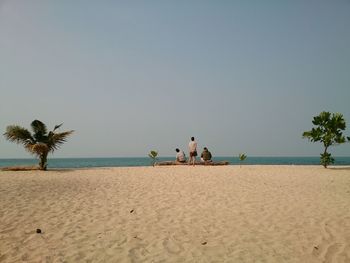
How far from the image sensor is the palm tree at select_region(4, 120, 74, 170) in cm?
1842

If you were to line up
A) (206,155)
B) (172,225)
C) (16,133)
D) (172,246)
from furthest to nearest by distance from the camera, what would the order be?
(206,155) → (16,133) → (172,225) → (172,246)

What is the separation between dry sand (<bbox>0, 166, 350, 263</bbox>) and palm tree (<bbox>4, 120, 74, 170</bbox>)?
327 inches

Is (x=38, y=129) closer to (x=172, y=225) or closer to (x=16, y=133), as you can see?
(x=16, y=133)

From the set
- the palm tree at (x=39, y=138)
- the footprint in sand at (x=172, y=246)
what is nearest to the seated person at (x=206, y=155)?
the palm tree at (x=39, y=138)

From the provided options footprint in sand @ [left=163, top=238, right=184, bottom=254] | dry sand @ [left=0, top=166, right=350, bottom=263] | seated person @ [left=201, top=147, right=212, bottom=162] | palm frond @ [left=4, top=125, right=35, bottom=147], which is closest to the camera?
dry sand @ [left=0, top=166, right=350, bottom=263]

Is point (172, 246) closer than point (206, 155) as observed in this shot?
Yes

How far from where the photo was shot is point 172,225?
256 inches

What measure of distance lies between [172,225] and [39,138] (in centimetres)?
1574

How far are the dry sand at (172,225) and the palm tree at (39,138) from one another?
8.30 metres

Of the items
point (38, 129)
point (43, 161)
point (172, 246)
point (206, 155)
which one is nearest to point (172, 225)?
point (172, 246)

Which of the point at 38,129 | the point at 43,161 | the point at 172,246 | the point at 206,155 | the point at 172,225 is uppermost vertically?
the point at 38,129

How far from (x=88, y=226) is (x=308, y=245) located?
4.55m

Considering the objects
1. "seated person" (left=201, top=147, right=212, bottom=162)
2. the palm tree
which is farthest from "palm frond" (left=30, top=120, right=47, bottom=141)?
"seated person" (left=201, top=147, right=212, bottom=162)

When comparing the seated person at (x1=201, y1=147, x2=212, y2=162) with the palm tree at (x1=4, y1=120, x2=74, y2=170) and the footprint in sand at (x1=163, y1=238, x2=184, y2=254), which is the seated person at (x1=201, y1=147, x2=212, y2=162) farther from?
the footprint in sand at (x1=163, y1=238, x2=184, y2=254)
